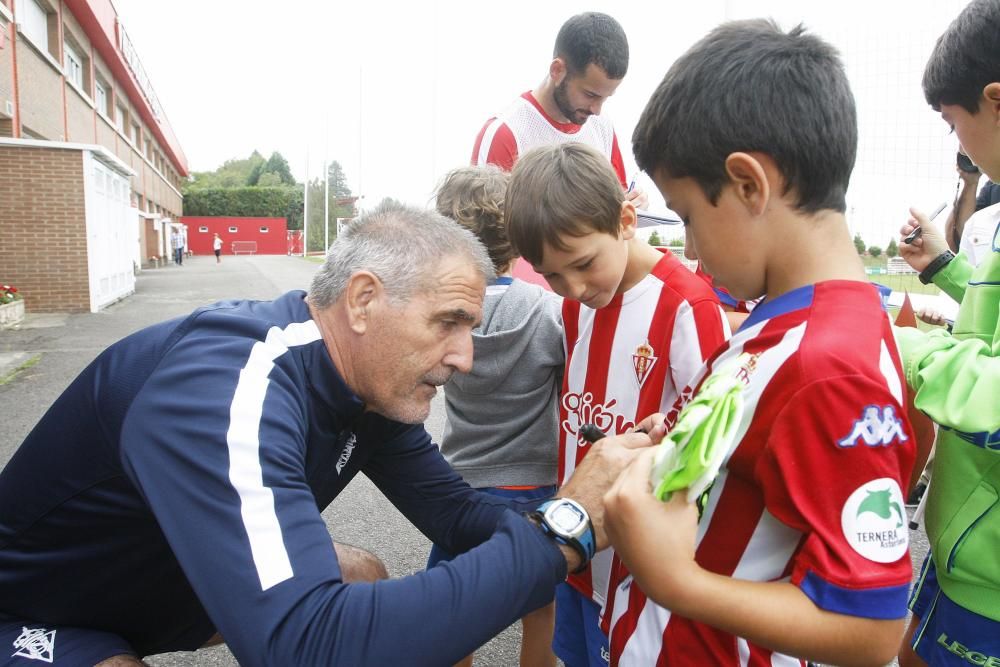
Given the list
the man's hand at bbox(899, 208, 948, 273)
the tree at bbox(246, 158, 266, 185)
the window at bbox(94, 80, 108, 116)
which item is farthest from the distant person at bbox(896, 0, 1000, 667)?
the tree at bbox(246, 158, 266, 185)

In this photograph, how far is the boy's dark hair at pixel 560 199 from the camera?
1.91 m

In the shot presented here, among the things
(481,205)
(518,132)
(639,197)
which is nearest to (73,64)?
(518,132)

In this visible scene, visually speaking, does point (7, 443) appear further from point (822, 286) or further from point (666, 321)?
point (822, 286)

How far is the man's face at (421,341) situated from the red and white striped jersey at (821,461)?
0.79m

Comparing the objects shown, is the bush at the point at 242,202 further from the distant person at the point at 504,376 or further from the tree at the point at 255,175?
the distant person at the point at 504,376

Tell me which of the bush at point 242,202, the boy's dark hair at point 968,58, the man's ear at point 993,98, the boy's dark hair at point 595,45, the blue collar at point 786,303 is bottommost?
the blue collar at point 786,303

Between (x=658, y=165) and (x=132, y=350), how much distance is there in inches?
50.6

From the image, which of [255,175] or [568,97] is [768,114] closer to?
[568,97]

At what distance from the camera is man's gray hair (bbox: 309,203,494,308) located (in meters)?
1.74

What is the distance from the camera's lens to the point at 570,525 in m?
1.54

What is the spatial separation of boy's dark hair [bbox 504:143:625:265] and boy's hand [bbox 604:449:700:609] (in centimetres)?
99

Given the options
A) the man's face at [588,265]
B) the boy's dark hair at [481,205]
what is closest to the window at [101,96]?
the boy's dark hair at [481,205]

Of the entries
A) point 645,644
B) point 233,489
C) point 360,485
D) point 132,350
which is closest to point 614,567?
point 645,644

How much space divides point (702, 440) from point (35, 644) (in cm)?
170
